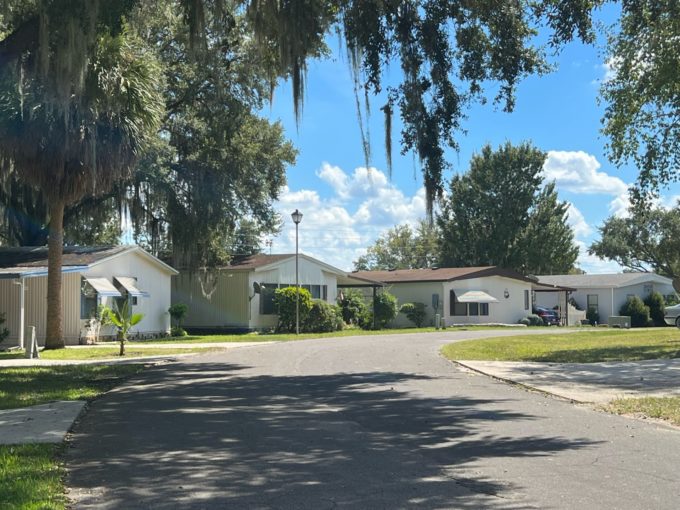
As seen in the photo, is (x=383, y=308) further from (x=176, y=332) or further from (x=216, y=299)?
(x=176, y=332)

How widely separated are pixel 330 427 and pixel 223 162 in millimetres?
21436

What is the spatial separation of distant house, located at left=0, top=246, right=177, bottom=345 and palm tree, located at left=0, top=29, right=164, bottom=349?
3.08 m

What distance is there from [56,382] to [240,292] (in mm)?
21680

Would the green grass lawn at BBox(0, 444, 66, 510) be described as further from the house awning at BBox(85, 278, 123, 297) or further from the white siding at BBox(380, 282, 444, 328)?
the white siding at BBox(380, 282, 444, 328)

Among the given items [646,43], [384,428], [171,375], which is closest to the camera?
[384,428]

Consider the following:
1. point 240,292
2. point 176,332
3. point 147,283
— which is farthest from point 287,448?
point 240,292

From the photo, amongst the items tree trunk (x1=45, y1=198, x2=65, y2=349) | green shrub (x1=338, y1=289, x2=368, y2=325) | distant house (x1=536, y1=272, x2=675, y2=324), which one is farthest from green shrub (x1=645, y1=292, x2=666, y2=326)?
tree trunk (x1=45, y1=198, x2=65, y2=349)

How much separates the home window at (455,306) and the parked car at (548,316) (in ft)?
23.5

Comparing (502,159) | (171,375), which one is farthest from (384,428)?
(502,159)

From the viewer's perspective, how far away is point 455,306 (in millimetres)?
44594

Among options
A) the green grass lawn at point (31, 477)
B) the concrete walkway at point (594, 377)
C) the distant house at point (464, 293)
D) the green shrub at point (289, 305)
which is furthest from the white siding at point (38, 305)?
the distant house at point (464, 293)

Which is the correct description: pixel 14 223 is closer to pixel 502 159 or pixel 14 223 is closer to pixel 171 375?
pixel 171 375

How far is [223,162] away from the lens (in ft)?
95.8

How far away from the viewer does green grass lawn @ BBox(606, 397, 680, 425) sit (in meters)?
10.0
